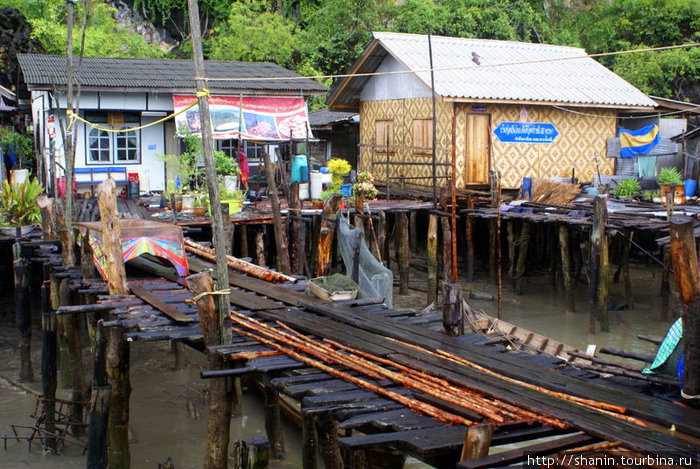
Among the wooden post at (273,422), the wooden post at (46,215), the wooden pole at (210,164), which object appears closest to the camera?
the wooden pole at (210,164)

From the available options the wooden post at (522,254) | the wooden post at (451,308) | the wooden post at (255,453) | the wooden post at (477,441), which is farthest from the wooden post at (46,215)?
the wooden post at (477,441)

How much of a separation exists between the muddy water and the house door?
301 cm

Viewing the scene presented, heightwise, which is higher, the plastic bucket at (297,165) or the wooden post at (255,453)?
the plastic bucket at (297,165)

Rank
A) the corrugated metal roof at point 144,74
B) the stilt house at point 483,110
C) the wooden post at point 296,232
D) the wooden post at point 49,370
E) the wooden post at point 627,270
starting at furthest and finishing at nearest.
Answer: the stilt house at point 483,110
the corrugated metal roof at point 144,74
the wooden post at point 627,270
the wooden post at point 296,232
the wooden post at point 49,370

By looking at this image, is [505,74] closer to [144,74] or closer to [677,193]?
[677,193]

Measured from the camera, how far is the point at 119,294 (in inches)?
360

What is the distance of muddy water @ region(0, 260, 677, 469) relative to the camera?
9562mm

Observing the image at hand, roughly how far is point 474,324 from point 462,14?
20346 millimetres

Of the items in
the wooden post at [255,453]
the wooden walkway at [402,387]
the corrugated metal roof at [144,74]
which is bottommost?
the wooden post at [255,453]

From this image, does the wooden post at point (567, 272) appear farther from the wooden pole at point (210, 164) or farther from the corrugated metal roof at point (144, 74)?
the wooden pole at point (210, 164)

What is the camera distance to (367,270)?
38.1 feet

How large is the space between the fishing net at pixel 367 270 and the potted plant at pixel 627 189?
10084 mm

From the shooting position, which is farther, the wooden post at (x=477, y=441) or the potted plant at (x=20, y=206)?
the potted plant at (x=20, y=206)

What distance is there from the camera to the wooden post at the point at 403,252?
1644 cm
